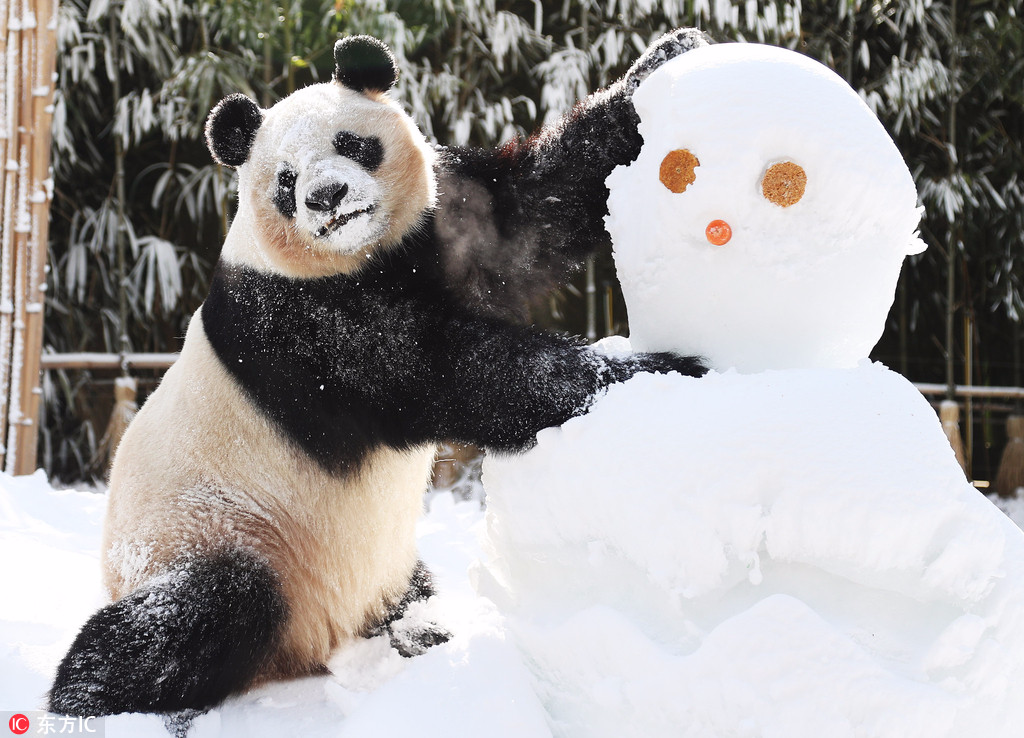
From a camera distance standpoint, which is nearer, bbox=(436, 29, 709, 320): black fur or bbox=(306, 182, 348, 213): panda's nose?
bbox=(306, 182, 348, 213): panda's nose

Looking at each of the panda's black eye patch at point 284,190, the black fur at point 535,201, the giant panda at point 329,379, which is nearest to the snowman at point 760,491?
the giant panda at point 329,379

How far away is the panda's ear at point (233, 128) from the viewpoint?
141 cm

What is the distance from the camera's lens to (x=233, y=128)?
56.4 inches

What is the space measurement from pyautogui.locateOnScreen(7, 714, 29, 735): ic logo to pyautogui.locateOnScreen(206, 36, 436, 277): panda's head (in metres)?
0.67

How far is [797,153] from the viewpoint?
1052 mm

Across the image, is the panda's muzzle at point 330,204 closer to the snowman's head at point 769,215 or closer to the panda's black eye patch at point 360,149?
the panda's black eye patch at point 360,149

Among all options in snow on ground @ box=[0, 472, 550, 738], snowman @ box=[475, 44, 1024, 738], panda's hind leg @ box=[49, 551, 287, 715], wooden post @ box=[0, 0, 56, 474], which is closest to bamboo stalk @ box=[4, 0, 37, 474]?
wooden post @ box=[0, 0, 56, 474]

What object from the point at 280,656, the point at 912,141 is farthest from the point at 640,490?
the point at 912,141

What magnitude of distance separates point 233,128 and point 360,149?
0.68 feet

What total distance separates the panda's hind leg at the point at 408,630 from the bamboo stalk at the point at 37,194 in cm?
209

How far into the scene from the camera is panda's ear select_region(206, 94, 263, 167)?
4.64 ft

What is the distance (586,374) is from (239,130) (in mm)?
726

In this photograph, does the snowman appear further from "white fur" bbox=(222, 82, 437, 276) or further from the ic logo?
the ic logo

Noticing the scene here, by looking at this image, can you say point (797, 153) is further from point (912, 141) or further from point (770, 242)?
point (912, 141)
